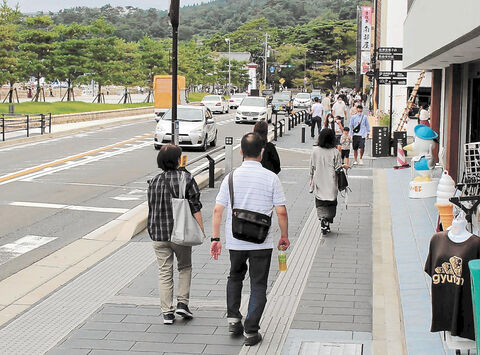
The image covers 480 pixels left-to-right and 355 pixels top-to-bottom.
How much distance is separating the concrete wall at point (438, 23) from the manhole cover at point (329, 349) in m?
3.05

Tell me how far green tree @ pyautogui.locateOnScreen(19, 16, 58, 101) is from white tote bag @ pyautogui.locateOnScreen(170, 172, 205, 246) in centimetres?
4604

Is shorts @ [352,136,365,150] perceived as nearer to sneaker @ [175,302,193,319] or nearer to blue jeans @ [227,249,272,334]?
sneaker @ [175,302,193,319]

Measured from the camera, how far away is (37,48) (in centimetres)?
5322

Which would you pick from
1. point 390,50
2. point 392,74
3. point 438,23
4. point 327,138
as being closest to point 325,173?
point 327,138

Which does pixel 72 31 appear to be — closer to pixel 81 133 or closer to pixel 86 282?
pixel 81 133

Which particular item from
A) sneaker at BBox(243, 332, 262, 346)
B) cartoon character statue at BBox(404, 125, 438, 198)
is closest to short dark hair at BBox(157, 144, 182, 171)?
sneaker at BBox(243, 332, 262, 346)

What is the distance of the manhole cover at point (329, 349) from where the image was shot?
648cm

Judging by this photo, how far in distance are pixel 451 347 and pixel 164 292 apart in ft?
9.49

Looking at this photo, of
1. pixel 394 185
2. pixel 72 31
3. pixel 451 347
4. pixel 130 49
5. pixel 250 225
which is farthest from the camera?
pixel 130 49

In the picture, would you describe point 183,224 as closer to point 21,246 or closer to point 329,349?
point 329,349

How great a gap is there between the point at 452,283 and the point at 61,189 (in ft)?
42.5

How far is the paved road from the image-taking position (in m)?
11.8

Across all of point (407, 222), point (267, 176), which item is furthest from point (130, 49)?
point (267, 176)

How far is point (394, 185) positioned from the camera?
674 inches
